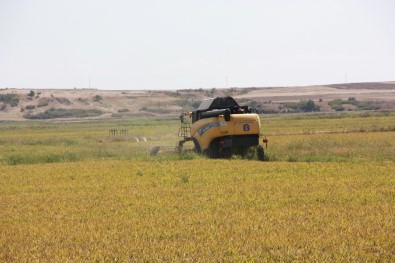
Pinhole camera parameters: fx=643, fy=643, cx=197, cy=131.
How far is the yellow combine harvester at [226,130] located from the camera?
29.1 meters

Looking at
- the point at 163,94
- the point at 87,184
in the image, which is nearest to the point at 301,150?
the point at 87,184

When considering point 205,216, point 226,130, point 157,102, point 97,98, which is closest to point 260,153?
point 226,130

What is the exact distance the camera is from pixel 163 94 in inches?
6919

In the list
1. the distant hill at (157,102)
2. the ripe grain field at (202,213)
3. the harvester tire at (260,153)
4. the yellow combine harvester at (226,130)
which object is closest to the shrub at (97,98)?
the distant hill at (157,102)

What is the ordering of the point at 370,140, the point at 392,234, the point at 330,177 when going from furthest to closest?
the point at 370,140 < the point at 330,177 < the point at 392,234

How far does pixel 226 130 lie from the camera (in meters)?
29.0

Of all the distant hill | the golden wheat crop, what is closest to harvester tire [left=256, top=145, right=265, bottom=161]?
the golden wheat crop

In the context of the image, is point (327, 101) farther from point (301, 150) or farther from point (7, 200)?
point (7, 200)

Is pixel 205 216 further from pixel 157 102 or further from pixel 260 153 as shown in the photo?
pixel 157 102

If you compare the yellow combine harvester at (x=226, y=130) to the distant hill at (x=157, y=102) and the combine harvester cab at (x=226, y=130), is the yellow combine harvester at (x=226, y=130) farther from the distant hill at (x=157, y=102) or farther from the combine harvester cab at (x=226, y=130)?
the distant hill at (x=157, y=102)

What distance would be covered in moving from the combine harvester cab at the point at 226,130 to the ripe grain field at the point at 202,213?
4.00m

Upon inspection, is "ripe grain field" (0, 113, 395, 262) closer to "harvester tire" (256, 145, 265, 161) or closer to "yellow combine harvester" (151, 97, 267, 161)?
"yellow combine harvester" (151, 97, 267, 161)

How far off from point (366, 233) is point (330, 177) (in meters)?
8.60

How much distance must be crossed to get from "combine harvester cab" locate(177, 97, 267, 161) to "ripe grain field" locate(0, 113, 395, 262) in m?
4.00
